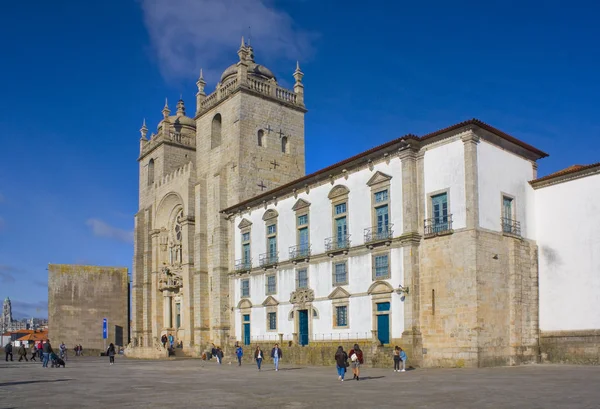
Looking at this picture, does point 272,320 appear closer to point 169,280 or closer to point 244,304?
point 244,304

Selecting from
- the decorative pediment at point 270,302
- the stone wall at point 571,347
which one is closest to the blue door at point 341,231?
the decorative pediment at point 270,302

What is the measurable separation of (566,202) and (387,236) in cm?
828

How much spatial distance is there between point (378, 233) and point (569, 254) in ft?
28.5

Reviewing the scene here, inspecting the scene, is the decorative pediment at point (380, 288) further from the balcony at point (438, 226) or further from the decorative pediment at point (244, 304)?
the decorative pediment at point (244, 304)

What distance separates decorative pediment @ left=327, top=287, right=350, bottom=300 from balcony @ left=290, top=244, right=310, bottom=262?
2904 mm

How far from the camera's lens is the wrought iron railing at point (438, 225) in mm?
27375

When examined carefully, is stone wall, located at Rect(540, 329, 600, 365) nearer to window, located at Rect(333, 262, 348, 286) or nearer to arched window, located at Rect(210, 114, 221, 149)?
window, located at Rect(333, 262, 348, 286)

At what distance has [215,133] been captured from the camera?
4759cm

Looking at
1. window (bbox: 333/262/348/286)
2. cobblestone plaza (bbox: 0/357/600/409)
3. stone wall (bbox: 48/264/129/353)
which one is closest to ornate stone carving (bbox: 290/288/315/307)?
window (bbox: 333/262/348/286)

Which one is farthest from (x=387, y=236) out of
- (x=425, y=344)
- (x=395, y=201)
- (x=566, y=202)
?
(x=566, y=202)

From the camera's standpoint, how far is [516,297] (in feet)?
90.6

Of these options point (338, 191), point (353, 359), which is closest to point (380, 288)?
point (338, 191)

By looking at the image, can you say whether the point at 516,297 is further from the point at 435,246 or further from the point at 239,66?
the point at 239,66

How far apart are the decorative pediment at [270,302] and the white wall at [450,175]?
1241cm
